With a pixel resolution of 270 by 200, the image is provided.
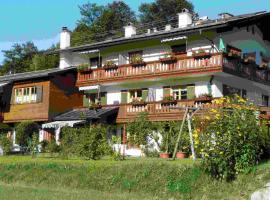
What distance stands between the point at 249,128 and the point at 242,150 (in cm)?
79

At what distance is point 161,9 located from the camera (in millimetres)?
78938

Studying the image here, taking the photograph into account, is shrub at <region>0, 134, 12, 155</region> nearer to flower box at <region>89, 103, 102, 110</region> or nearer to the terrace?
flower box at <region>89, 103, 102, 110</region>

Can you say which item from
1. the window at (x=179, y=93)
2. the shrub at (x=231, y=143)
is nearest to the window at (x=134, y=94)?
the window at (x=179, y=93)

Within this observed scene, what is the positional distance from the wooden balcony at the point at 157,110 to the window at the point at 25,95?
9.06 m

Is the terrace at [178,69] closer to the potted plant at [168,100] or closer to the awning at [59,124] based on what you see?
the potted plant at [168,100]

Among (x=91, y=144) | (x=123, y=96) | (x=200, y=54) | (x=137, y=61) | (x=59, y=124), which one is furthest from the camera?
(x=123, y=96)

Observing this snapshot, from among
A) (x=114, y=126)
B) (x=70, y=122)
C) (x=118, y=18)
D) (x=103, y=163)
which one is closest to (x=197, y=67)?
(x=114, y=126)

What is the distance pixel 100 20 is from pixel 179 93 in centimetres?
4430

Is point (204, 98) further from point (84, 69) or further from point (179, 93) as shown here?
point (84, 69)

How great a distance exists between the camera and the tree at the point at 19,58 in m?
83.5

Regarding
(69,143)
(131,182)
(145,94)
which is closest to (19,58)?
(145,94)

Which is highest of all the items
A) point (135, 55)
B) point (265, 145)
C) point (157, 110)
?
point (135, 55)

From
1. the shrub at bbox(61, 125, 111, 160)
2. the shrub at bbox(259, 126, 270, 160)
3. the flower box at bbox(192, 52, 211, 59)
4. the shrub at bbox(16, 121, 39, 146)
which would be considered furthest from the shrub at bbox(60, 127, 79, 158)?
the shrub at bbox(16, 121, 39, 146)

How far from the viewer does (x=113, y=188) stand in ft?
61.6
